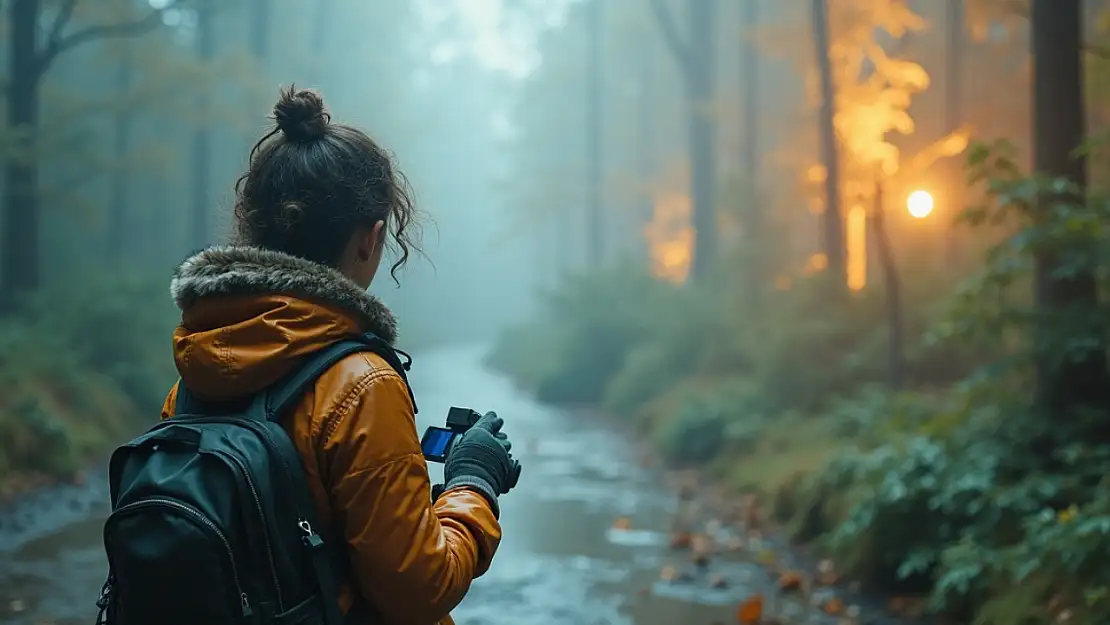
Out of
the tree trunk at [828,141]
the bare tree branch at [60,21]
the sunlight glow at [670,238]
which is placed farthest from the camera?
the sunlight glow at [670,238]

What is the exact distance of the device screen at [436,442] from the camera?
246 centimetres

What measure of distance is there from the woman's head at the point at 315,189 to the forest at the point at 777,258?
0.27 meters

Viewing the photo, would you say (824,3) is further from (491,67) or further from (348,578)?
(491,67)

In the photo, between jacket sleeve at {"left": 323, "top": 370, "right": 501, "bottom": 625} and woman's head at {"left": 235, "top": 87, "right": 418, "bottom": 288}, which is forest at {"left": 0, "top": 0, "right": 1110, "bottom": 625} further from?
jacket sleeve at {"left": 323, "top": 370, "right": 501, "bottom": 625}

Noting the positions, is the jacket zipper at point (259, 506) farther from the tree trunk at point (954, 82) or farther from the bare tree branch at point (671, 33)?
the bare tree branch at point (671, 33)

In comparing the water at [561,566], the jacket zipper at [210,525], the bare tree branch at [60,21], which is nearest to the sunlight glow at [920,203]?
the water at [561,566]

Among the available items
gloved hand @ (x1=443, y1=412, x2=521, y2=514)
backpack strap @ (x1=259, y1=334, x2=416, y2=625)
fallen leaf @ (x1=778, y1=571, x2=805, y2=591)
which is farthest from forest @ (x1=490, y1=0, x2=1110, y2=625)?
backpack strap @ (x1=259, y1=334, x2=416, y2=625)

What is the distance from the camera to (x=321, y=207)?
2.21 m

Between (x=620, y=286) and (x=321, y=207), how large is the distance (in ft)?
60.7

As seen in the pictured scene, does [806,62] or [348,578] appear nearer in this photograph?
[348,578]

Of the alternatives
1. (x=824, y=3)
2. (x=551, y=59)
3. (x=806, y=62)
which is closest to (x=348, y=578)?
(x=824, y=3)

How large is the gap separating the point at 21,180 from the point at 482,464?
1378cm

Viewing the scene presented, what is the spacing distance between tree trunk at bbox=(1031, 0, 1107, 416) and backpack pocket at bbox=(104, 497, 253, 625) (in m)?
5.48

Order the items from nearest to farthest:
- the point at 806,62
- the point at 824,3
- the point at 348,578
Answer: the point at 348,578, the point at 824,3, the point at 806,62
